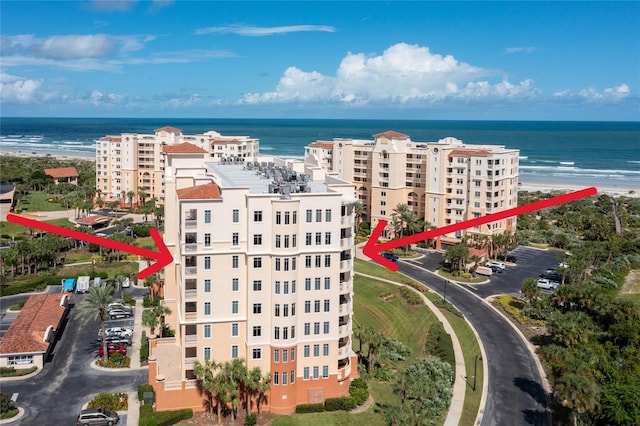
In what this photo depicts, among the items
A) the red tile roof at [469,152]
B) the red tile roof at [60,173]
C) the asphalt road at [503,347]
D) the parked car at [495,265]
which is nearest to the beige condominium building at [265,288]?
the asphalt road at [503,347]

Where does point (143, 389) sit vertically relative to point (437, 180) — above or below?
below

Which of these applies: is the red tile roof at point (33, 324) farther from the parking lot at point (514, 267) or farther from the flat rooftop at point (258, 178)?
the parking lot at point (514, 267)

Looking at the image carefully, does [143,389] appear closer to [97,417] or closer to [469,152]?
[97,417]

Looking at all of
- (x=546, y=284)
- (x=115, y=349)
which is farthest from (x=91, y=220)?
(x=546, y=284)

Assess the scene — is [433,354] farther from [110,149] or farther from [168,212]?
[110,149]

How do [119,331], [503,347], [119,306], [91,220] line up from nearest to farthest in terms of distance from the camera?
[503,347]
[119,331]
[119,306]
[91,220]
